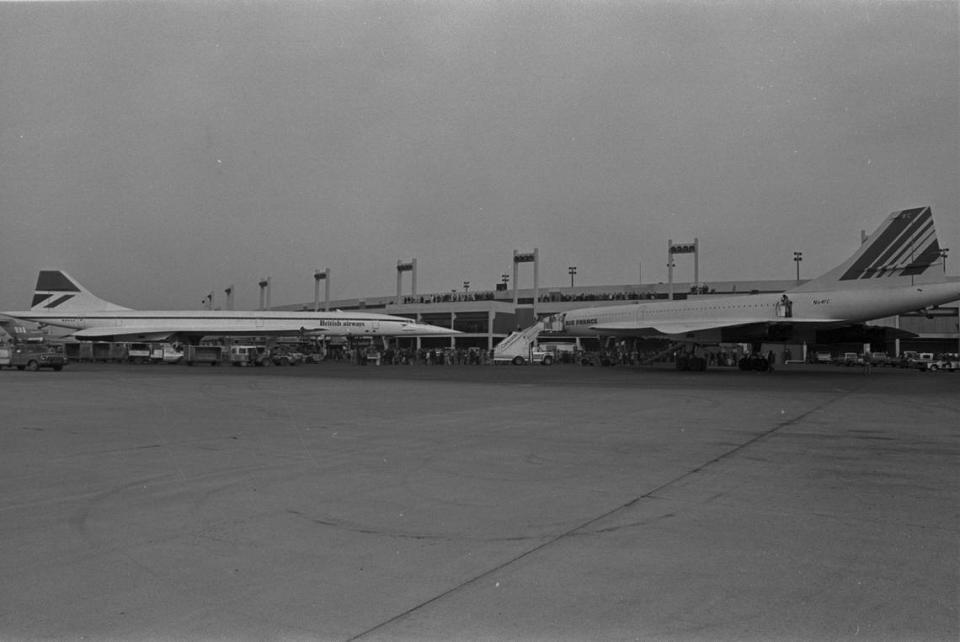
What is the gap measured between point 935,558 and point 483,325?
7709cm

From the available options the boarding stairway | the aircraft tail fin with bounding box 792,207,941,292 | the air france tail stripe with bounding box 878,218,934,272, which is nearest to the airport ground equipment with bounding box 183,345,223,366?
the boarding stairway

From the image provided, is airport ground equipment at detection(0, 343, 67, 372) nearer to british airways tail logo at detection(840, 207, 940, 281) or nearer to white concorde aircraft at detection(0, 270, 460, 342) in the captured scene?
white concorde aircraft at detection(0, 270, 460, 342)

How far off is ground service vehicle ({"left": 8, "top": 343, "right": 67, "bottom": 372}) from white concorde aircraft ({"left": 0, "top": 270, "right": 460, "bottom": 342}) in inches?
695

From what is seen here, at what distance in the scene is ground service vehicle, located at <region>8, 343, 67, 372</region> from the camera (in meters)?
34.8

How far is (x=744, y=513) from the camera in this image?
5.77 meters

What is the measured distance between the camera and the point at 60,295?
58.5 metres

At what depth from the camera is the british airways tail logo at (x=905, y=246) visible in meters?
28.2

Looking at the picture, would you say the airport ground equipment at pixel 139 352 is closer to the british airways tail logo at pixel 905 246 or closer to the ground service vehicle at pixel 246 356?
the ground service vehicle at pixel 246 356

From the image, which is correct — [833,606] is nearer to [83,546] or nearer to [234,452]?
[83,546]

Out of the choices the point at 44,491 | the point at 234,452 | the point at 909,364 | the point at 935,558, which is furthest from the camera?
the point at 909,364

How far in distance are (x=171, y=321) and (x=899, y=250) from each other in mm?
49875

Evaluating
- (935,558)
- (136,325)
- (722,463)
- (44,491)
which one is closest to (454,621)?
(935,558)

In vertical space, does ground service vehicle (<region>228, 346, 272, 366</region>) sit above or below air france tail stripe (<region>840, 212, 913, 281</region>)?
below

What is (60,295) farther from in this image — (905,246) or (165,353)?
(905,246)
